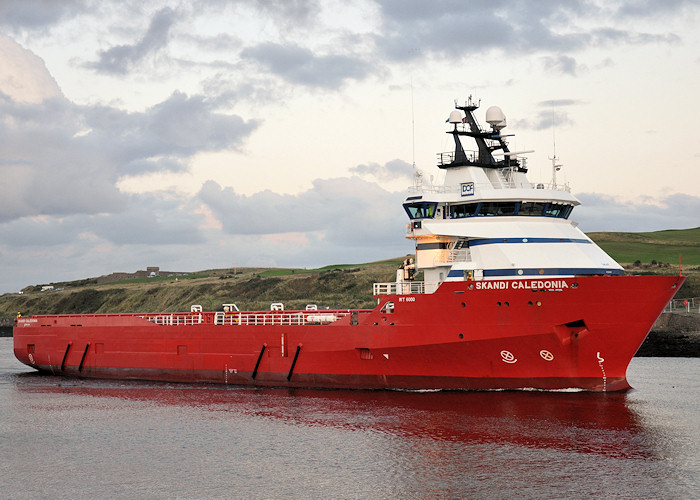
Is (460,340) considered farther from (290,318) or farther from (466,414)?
(290,318)

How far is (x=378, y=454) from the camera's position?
19.7m

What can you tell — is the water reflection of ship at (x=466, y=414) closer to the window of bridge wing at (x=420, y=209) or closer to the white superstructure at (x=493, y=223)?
the white superstructure at (x=493, y=223)

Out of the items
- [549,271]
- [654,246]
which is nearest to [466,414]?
[549,271]

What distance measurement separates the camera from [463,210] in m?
28.3

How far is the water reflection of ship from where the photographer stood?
20.5 m

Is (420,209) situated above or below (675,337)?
above

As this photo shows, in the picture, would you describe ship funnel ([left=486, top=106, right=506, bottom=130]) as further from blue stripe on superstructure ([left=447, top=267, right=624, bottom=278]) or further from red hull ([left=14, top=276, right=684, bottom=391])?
red hull ([left=14, top=276, right=684, bottom=391])

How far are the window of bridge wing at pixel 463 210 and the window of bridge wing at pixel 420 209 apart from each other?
72 cm

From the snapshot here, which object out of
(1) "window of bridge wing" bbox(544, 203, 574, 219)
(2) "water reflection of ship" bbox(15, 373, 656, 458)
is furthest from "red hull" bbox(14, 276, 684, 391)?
(1) "window of bridge wing" bbox(544, 203, 574, 219)

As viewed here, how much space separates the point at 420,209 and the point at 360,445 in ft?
36.4

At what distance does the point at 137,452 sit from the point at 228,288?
231 feet

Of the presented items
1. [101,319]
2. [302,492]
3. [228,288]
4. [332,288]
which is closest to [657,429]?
[302,492]

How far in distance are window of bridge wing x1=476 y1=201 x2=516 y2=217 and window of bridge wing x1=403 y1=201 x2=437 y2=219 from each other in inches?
73.5

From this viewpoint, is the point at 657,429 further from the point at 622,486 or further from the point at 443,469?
the point at 443,469
